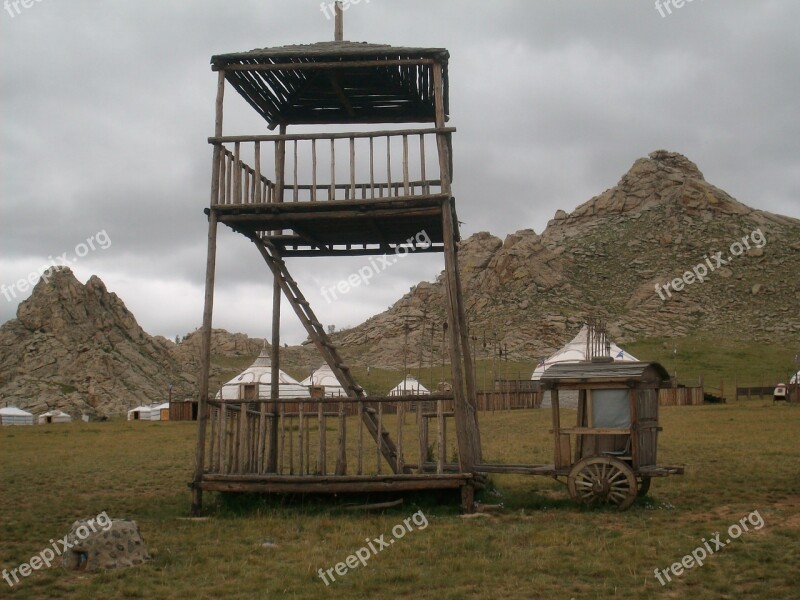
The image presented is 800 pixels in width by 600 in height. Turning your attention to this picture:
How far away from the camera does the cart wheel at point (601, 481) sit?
13766 millimetres

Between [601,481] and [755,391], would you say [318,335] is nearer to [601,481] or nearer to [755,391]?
[601,481]

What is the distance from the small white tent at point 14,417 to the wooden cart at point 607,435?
56.3 metres

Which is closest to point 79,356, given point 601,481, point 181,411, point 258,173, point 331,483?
point 181,411

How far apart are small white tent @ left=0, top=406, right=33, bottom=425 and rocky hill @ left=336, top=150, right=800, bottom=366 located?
48130 mm

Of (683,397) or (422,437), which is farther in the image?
(683,397)

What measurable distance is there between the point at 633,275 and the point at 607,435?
120m

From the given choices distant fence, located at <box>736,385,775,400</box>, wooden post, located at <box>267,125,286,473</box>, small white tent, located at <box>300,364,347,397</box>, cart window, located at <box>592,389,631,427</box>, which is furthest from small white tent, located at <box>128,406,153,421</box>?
cart window, located at <box>592,389,631,427</box>

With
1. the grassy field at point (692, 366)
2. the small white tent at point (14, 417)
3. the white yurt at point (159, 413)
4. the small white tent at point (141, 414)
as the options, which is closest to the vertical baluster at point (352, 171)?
the white yurt at point (159, 413)

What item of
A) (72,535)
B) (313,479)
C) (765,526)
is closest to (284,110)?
(313,479)

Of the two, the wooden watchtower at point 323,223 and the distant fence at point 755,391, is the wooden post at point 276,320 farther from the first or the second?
the distant fence at point 755,391

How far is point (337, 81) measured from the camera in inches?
640

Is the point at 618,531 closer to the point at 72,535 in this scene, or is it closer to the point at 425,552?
the point at 425,552

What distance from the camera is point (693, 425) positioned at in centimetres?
3475

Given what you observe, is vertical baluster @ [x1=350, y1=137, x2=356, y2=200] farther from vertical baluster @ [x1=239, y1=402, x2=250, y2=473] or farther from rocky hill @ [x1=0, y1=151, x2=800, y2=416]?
rocky hill @ [x1=0, y1=151, x2=800, y2=416]
